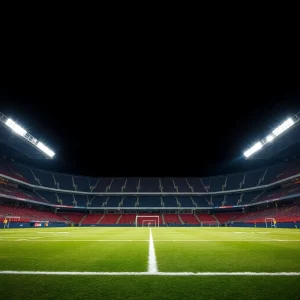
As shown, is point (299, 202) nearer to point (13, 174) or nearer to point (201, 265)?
point (201, 265)

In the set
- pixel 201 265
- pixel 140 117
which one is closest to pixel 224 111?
pixel 140 117

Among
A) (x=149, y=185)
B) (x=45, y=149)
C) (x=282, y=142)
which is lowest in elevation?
(x=149, y=185)

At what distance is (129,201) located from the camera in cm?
5678

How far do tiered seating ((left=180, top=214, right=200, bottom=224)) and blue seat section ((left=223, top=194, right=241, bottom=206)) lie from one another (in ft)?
29.4

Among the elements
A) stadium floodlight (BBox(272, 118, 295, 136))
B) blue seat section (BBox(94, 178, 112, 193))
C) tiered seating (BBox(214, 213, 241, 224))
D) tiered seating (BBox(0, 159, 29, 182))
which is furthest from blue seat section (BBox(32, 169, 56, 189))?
stadium floodlight (BBox(272, 118, 295, 136))

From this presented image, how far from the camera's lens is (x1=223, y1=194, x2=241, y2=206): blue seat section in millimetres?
51588

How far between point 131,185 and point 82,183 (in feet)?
46.7

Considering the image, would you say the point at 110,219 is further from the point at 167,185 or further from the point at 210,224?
the point at 210,224

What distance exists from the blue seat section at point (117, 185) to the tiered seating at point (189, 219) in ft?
63.4

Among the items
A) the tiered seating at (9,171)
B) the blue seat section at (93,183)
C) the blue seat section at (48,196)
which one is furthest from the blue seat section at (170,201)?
the tiered seating at (9,171)

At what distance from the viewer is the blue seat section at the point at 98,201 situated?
2172 inches

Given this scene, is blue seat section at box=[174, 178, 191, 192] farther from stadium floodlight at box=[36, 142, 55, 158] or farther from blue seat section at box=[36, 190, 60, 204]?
stadium floodlight at box=[36, 142, 55, 158]

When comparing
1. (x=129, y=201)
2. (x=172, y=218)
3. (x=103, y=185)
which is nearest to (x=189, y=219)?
(x=172, y=218)

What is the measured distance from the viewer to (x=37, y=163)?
50.9 metres
